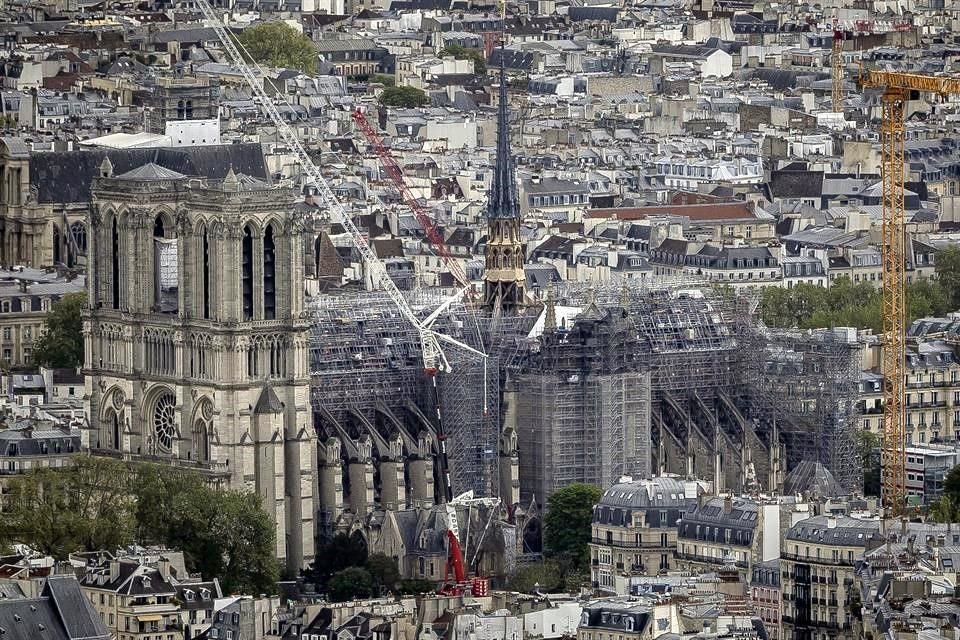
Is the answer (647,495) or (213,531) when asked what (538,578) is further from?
(213,531)

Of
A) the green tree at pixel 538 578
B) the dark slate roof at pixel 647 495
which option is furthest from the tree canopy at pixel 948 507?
the green tree at pixel 538 578

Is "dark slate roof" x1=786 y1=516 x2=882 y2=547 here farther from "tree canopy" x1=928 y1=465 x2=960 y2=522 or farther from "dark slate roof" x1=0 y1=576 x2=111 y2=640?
"dark slate roof" x1=0 y1=576 x2=111 y2=640

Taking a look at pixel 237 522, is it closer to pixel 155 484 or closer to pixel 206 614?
pixel 155 484

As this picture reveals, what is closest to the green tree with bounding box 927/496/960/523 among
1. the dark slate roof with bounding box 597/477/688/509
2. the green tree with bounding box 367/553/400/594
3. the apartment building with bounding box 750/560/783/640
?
the dark slate roof with bounding box 597/477/688/509

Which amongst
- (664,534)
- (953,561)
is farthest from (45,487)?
(953,561)

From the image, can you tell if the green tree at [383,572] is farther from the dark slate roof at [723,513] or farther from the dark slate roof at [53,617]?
the dark slate roof at [53,617]

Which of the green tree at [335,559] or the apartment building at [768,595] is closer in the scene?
the apartment building at [768,595]
